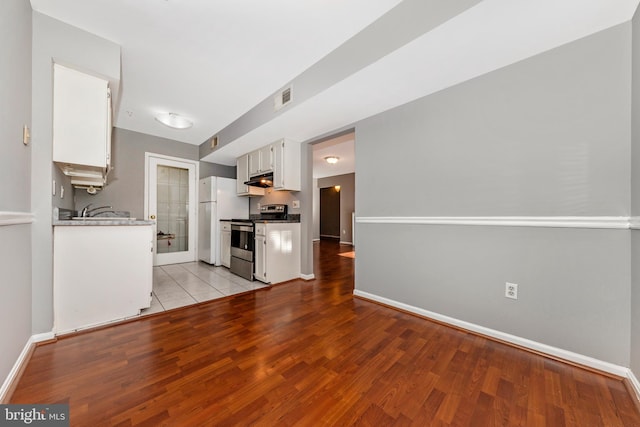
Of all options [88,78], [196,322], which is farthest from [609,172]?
[88,78]

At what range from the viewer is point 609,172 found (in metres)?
1.37

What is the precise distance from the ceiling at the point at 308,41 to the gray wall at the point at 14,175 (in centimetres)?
45

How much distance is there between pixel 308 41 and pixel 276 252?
8.07ft

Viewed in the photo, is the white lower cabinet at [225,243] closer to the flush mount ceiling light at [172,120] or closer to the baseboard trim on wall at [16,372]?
the flush mount ceiling light at [172,120]

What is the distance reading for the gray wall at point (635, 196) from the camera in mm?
1234

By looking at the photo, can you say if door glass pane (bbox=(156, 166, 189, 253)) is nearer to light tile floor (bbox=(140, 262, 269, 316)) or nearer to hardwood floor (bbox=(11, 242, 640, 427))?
light tile floor (bbox=(140, 262, 269, 316))

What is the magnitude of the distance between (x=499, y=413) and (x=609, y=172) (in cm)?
154

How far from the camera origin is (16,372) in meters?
1.28

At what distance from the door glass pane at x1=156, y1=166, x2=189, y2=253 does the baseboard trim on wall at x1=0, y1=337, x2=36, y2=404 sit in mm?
2860

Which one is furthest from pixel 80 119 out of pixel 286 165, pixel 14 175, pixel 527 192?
pixel 527 192

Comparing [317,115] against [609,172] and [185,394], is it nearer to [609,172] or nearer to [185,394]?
[609,172]

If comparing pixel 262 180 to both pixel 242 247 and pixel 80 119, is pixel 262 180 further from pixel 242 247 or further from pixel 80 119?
pixel 80 119

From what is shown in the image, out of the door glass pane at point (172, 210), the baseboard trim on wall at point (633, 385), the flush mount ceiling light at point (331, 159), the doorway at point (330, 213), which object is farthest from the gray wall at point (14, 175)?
the doorway at point (330, 213)

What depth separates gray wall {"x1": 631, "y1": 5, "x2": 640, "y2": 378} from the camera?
4.05 feet
